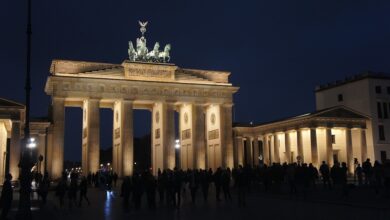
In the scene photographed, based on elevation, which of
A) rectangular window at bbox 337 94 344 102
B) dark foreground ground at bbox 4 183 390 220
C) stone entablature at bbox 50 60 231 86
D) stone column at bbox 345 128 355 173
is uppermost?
stone entablature at bbox 50 60 231 86

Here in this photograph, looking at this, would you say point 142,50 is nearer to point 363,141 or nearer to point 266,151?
Result: point 266,151

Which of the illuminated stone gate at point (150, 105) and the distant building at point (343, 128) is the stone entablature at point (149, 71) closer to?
the illuminated stone gate at point (150, 105)

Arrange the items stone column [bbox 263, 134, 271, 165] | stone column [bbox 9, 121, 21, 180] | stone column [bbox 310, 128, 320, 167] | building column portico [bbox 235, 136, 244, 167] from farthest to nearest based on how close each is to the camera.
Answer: stone column [bbox 263, 134, 271, 165], building column portico [bbox 235, 136, 244, 167], stone column [bbox 310, 128, 320, 167], stone column [bbox 9, 121, 21, 180]

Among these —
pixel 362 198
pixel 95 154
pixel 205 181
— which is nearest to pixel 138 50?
pixel 95 154

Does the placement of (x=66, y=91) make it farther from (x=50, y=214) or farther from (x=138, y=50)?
(x=50, y=214)

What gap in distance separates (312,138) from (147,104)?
22013mm

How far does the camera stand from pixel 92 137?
50.5 metres

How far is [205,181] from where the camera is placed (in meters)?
24.1

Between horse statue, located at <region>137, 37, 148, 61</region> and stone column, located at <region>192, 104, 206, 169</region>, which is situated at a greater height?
horse statue, located at <region>137, 37, 148, 61</region>

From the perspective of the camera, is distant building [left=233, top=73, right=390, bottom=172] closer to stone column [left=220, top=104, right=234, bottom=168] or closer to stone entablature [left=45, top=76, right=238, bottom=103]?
stone column [left=220, top=104, right=234, bottom=168]

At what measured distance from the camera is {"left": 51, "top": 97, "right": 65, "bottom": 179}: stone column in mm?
A: 48406

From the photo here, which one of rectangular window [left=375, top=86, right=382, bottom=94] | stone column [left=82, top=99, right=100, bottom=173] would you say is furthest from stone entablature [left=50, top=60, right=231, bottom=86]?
rectangular window [left=375, top=86, right=382, bottom=94]

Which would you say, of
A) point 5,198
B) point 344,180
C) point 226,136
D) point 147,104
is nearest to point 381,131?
point 226,136

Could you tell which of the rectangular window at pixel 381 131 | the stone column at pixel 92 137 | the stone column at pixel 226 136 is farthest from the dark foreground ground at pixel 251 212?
the rectangular window at pixel 381 131
